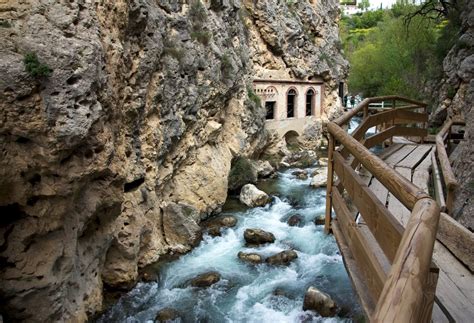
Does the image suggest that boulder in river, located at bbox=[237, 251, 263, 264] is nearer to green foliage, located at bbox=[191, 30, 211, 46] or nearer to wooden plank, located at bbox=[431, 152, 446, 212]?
wooden plank, located at bbox=[431, 152, 446, 212]

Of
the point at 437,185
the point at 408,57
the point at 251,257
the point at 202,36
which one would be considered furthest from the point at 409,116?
the point at 408,57

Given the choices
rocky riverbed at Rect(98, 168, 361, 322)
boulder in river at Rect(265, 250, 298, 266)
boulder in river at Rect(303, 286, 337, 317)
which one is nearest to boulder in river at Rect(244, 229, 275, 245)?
rocky riverbed at Rect(98, 168, 361, 322)

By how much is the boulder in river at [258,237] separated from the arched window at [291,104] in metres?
15.8

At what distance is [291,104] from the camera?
1061 inches

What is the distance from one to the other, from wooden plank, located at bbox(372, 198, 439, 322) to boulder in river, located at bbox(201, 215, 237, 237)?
11244 mm

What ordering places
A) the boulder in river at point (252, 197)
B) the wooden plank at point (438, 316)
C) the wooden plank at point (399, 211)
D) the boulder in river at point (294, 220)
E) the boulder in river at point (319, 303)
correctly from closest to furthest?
1. the wooden plank at point (438, 316)
2. the wooden plank at point (399, 211)
3. the boulder in river at point (319, 303)
4. the boulder in river at point (294, 220)
5. the boulder in river at point (252, 197)

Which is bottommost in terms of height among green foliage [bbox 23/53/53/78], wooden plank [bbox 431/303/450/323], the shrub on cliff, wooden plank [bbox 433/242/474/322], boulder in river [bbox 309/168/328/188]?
boulder in river [bbox 309/168/328/188]

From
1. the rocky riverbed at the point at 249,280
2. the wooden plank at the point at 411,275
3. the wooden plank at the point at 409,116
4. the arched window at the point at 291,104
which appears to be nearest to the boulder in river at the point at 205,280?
the rocky riverbed at the point at 249,280

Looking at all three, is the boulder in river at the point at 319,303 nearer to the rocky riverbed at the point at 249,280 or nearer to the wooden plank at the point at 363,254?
the rocky riverbed at the point at 249,280

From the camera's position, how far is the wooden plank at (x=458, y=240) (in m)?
3.64

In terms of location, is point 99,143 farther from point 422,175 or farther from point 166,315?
point 422,175

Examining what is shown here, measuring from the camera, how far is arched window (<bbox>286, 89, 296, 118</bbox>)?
2656cm

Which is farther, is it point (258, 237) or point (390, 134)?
point (258, 237)

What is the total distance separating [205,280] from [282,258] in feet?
8.11
